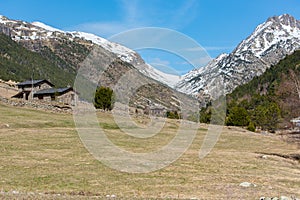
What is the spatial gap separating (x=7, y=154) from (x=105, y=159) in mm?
8188

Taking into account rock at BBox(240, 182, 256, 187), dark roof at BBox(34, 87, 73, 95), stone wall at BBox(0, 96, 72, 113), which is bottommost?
rock at BBox(240, 182, 256, 187)

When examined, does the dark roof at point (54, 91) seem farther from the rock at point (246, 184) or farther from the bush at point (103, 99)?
the rock at point (246, 184)

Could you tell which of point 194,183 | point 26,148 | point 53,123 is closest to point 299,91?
point 194,183

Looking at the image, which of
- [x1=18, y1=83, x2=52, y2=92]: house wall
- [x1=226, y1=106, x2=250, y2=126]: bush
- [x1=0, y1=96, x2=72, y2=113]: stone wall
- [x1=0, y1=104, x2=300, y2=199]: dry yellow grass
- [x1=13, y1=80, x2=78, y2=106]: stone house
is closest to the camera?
[x1=0, y1=104, x2=300, y2=199]: dry yellow grass

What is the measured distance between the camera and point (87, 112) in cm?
8244

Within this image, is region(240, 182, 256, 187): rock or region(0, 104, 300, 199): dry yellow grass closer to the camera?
region(0, 104, 300, 199): dry yellow grass

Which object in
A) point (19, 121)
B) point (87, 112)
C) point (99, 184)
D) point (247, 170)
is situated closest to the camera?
point (99, 184)

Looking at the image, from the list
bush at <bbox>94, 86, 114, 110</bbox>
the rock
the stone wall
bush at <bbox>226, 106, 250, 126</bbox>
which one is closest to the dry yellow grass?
the rock

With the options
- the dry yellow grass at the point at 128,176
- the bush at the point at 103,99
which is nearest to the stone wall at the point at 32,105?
the bush at the point at 103,99

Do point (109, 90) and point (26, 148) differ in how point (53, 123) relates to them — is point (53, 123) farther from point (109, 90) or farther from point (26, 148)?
point (109, 90)

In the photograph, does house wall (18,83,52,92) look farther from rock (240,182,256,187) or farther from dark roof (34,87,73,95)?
rock (240,182,256,187)

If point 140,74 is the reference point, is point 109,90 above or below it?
above

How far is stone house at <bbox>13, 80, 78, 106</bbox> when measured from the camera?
114769mm

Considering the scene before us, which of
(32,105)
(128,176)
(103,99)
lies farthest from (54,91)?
(128,176)
